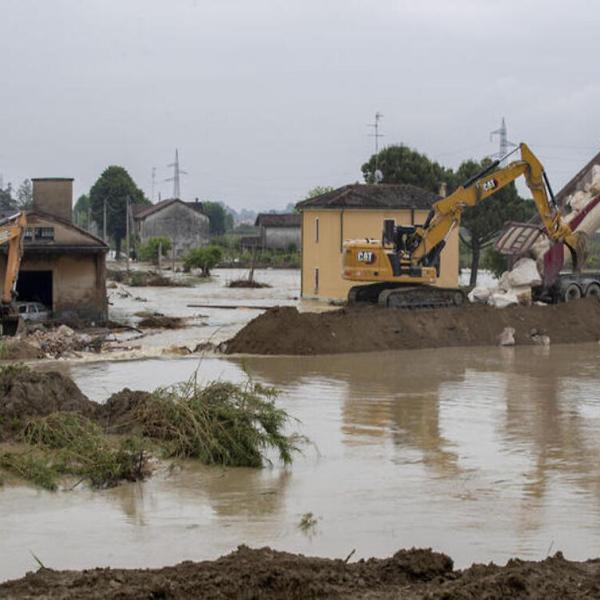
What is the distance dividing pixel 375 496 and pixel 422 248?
71.4 ft

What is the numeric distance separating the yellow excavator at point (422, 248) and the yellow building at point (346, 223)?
12202mm

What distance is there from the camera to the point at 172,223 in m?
111

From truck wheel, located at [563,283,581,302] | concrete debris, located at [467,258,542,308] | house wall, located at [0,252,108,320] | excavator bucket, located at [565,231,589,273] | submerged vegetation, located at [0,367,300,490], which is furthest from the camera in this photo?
house wall, located at [0,252,108,320]

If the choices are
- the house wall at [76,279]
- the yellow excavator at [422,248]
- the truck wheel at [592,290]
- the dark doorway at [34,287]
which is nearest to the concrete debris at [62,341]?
the house wall at [76,279]

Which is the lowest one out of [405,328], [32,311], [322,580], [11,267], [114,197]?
[322,580]

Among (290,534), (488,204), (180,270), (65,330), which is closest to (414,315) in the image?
(65,330)

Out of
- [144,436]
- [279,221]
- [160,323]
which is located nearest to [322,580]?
[144,436]

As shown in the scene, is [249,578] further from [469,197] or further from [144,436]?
[469,197]

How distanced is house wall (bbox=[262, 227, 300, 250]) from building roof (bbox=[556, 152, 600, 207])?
65.5m

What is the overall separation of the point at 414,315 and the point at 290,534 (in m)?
20.3

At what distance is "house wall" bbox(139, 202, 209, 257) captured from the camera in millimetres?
110125

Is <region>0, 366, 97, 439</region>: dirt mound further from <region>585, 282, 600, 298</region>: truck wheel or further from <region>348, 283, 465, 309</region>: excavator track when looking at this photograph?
<region>585, 282, 600, 298</region>: truck wheel

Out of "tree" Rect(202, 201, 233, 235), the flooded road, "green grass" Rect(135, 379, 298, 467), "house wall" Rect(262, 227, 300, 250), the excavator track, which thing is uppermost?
"tree" Rect(202, 201, 233, 235)

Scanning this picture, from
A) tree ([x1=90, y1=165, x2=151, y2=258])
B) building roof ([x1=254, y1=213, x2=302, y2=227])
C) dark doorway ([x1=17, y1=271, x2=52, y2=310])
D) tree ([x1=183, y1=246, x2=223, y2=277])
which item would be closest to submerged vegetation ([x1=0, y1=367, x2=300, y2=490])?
dark doorway ([x1=17, y1=271, x2=52, y2=310])
